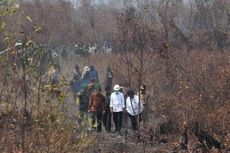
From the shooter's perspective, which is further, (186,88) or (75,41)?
(75,41)

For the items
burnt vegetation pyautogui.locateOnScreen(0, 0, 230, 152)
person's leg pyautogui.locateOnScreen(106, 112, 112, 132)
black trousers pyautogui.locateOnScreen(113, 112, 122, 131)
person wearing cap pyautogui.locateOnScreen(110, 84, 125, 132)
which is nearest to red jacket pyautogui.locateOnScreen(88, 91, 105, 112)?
person wearing cap pyautogui.locateOnScreen(110, 84, 125, 132)

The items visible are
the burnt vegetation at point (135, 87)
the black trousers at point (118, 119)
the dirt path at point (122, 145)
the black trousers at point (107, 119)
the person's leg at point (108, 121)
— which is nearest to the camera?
the burnt vegetation at point (135, 87)

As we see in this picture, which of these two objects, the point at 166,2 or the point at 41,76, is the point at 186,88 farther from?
the point at 166,2

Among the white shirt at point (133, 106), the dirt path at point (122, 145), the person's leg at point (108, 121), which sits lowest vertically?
A: the dirt path at point (122, 145)

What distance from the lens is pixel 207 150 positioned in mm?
12133

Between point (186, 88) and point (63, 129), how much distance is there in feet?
26.6

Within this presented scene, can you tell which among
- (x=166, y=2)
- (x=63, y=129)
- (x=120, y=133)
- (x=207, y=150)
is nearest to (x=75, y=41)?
(x=166, y=2)

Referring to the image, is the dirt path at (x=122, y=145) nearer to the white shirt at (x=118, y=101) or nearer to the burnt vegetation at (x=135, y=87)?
the burnt vegetation at (x=135, y=87)

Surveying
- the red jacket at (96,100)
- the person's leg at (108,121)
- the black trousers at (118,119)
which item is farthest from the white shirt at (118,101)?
the person's leg at (108,121)

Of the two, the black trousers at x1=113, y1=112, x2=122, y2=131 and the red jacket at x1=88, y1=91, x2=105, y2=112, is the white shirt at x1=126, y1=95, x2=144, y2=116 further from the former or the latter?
the red jacket at x1=88, y1=91, x2=105, y2=112

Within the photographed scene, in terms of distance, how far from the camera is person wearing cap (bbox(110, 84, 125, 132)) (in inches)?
639

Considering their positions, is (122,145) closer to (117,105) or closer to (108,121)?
(117,105)

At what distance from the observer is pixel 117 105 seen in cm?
1623

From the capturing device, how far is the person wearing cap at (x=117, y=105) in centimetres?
1622
